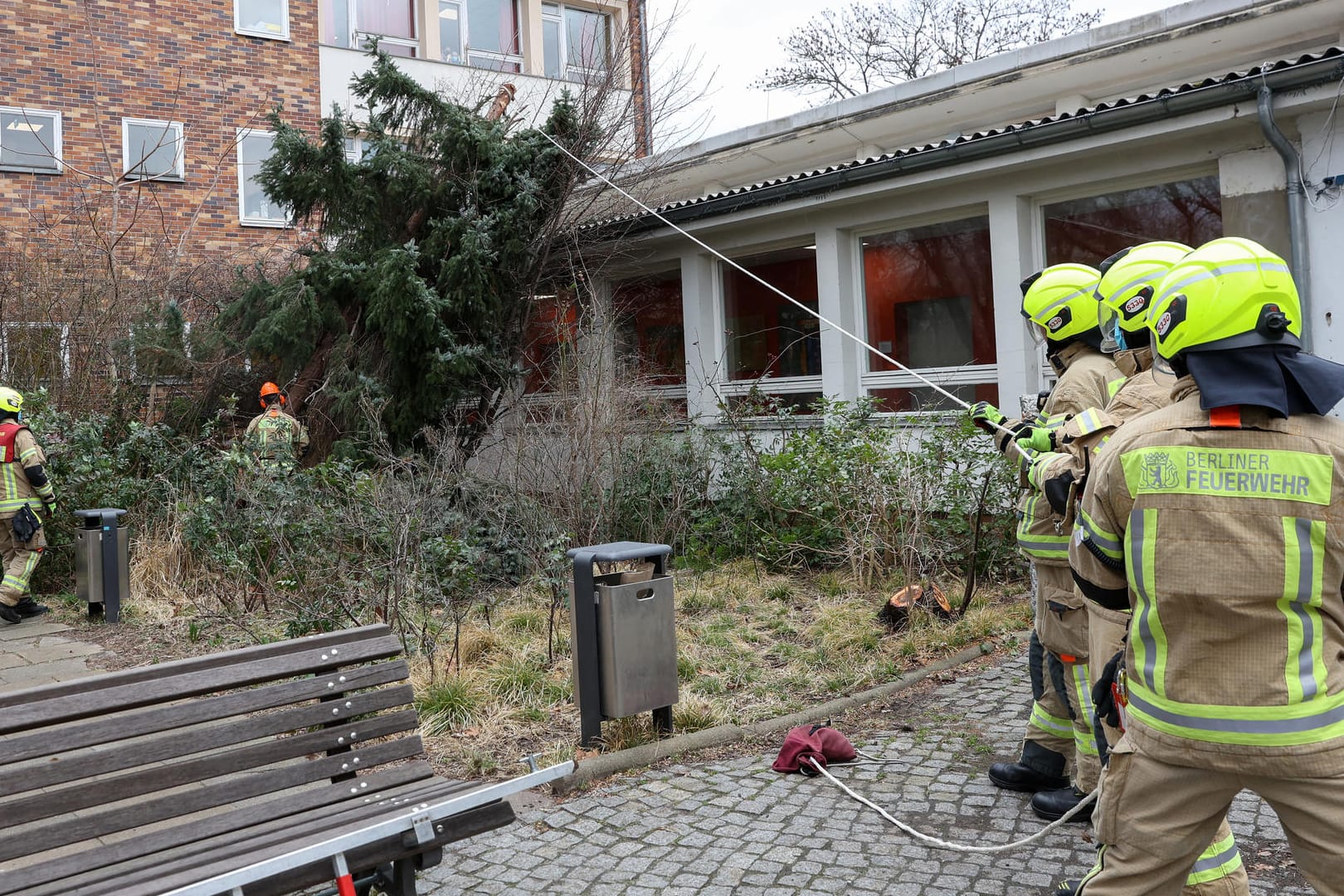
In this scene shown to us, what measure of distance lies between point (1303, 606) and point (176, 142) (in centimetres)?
2032

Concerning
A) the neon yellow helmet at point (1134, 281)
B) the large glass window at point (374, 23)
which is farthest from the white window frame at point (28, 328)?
the large glass window at point (374, 23)

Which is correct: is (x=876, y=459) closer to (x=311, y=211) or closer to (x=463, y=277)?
(x=463, y=277)

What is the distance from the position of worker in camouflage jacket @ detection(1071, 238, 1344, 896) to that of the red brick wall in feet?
53.6

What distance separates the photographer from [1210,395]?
251cm

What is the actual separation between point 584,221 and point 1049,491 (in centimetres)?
933

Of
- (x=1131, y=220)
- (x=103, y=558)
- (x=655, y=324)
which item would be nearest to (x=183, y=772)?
(x=103, y=558)

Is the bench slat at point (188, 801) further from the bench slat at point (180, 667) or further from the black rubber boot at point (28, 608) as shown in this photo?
the black rubber boot at point (28, 608)

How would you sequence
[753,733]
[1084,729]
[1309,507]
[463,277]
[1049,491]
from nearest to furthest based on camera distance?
[1309,507]
[1049,491]
[1084,729]
[753,733]
[463,277]

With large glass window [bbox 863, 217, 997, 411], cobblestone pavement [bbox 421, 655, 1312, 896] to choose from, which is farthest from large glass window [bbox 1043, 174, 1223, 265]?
cobblestone pavement [bbox 421, 655, 1312, 896]

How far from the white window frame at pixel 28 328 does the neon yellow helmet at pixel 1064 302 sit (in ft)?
34.9

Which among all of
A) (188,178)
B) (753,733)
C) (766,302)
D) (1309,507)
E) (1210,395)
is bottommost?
(753,733)

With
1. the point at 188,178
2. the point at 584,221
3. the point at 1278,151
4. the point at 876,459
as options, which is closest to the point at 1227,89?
the point at 1278,151

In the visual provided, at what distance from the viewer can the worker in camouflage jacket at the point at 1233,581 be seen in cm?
246

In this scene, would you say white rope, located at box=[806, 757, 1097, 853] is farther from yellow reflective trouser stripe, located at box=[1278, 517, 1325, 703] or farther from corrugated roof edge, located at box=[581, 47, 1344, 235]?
corrugated roof edge, located at box=[581, 47, 1344, 235]
